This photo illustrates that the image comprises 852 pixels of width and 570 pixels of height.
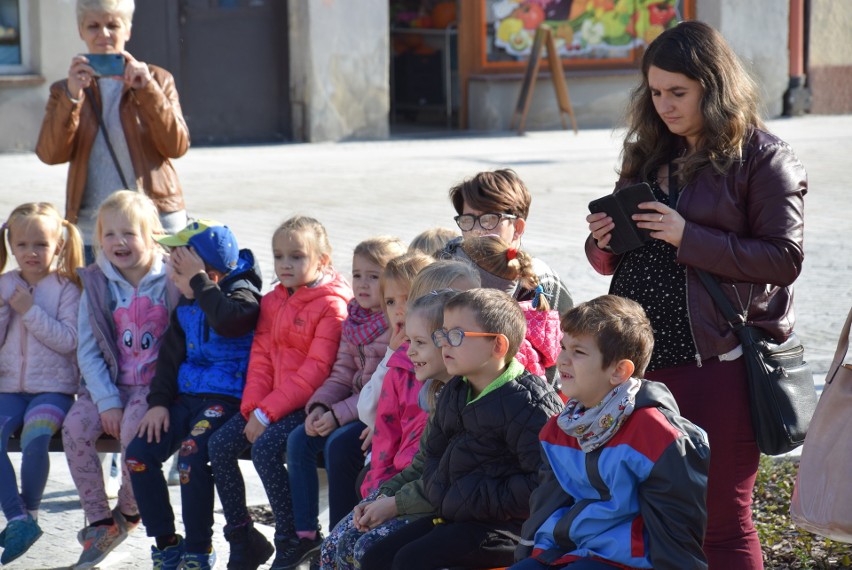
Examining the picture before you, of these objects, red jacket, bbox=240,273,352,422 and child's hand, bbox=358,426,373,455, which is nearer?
child's hand, bbox=358,426,373,455

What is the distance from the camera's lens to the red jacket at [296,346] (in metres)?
4.70

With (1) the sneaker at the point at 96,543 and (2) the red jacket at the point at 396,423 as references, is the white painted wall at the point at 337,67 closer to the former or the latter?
(1) the sneaker at the point at 96,543

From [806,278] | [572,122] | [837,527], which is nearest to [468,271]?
[837,527]

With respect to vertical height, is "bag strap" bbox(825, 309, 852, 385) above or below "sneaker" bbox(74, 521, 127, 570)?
above

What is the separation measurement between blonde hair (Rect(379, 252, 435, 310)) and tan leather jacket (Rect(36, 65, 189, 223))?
1.61 meters

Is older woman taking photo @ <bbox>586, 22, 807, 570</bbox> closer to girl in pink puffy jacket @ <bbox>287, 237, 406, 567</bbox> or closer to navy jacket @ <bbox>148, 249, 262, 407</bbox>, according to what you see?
girl in pink puffy jacket @ <bbox>287, 237, 406, 567</bbox>

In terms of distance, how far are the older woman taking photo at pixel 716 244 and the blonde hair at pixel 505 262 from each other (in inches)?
20.9

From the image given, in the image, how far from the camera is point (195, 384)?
4.86 meters

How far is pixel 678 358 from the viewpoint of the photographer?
364cm

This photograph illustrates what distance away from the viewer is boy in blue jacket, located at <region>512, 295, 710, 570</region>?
10.3 ft

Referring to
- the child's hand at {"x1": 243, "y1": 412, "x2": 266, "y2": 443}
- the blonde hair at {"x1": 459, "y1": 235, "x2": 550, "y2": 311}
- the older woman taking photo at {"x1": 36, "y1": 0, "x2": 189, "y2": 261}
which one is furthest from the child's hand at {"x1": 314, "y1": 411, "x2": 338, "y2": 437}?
the older woman taking photo at {"x1": 36, "y1": 0, "x2": 189, "y2": 261}

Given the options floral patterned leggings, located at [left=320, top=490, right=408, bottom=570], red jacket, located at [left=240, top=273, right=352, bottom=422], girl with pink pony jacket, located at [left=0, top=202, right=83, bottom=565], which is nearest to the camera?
floral patterned leggings, located at [left=320, top=490, right=408, bottom=570]

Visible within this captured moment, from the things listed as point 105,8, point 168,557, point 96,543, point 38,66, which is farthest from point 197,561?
point 38,66

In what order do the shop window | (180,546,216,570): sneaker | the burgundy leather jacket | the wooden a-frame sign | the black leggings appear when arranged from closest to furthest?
the burgundy leather jacket
the black leggings
(180,546,216,570): sneaker
the shop window
the wooden a-frame sign
